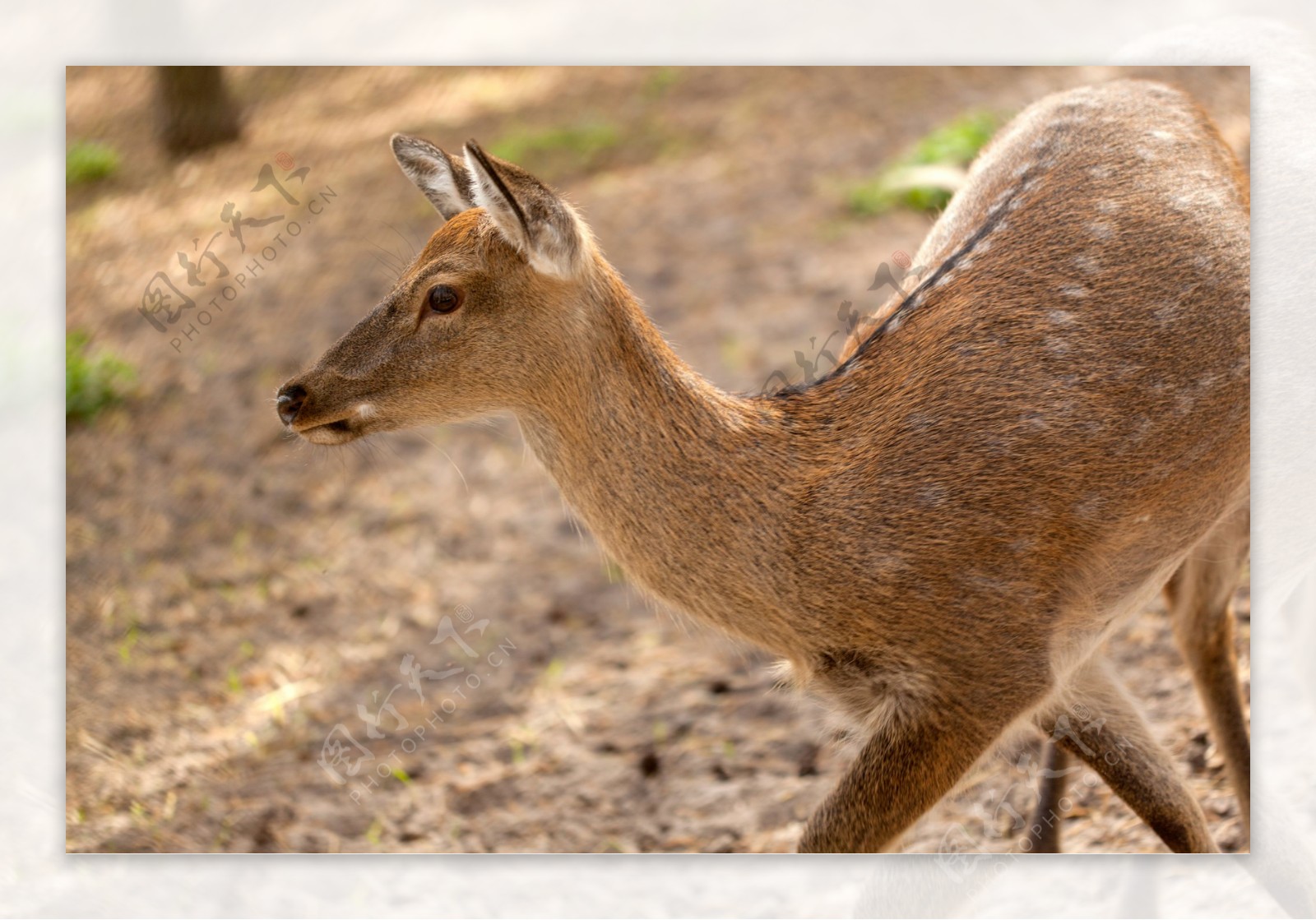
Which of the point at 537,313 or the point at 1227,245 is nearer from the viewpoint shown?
the point at 537,313

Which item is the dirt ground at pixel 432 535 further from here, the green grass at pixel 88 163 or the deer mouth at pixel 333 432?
the deer mouth at pixel 333 432

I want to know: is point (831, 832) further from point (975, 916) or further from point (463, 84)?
point (463, 84)

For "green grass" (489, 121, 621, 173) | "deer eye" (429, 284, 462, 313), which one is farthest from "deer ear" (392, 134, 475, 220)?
"green grass" (489, 121, 621, 173)

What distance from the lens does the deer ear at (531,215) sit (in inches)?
84.6

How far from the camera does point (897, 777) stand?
2.37 metres

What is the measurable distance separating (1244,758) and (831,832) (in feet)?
3.43

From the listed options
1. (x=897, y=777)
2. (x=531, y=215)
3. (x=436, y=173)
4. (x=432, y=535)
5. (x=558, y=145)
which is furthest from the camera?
(x=558, y=145)

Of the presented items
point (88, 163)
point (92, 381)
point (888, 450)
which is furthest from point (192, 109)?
point (888, 450)

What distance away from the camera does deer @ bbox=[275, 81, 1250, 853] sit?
2.40m

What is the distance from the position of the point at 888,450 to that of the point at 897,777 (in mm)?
552

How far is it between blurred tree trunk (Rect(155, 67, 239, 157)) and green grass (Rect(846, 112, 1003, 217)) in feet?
6.97

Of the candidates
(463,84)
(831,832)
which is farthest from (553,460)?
(463,84)

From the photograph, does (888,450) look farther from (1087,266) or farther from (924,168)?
(924,168)

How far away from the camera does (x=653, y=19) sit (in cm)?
324
